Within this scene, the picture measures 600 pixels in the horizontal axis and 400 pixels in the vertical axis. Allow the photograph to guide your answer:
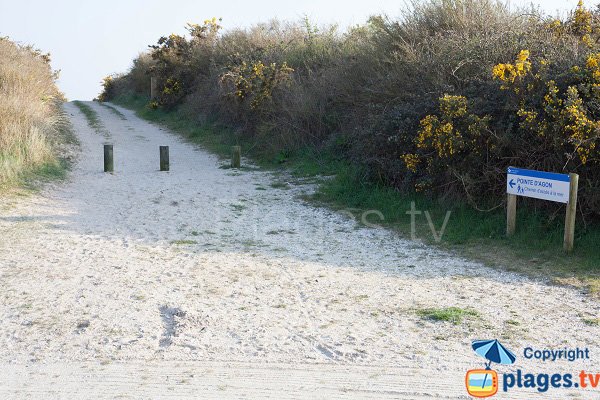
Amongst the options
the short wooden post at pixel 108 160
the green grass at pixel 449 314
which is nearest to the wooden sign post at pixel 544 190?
the green grass at pixel 449 314

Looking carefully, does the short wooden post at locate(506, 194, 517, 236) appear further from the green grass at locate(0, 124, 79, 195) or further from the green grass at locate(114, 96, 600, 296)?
the green grass at locate(0, 124, 79, 195)

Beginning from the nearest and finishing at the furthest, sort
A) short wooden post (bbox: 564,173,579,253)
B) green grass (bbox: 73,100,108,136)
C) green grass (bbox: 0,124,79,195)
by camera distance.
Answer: short wooden post (bbox: 564,173,579,253) → green grass (bbox: 0,124,79,195) → green grass (bbox: 73,100,108,136)

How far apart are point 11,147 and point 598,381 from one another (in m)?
11.5

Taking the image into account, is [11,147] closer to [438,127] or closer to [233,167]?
[233,167]

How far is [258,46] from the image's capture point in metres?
22.0

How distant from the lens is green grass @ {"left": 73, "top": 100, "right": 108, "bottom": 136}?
72.6ft

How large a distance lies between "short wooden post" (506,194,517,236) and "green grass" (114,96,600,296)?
0.11 metres

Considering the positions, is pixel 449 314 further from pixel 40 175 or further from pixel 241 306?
pixel 40 175

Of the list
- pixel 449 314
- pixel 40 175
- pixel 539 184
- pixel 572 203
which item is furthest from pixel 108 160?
pixel 449 314

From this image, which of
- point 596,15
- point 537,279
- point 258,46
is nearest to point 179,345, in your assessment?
point 537,279

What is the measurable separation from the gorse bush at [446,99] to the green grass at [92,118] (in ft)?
17.5

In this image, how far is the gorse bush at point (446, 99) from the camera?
9.44 meters

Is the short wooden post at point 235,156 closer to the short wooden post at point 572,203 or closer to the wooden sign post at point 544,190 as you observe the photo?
the wooden sign post at point 544,190

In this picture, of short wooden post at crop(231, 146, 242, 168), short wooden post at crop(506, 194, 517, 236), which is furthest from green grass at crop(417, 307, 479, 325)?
short wooden post at crop(231, 146, 242, 168)
